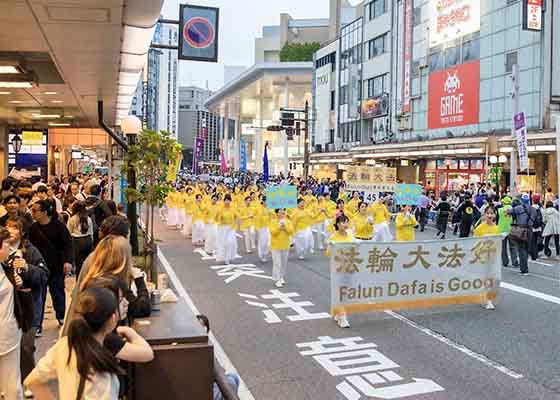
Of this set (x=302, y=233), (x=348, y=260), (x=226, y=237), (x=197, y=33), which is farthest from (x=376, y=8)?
(x=348, y=260)

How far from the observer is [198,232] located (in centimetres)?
1978

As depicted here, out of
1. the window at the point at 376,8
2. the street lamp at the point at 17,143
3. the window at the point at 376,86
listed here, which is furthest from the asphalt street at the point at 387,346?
the window at the point at 376,8

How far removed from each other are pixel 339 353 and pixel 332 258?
69.0 inches

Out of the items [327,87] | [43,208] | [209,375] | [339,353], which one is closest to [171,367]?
[209,375]

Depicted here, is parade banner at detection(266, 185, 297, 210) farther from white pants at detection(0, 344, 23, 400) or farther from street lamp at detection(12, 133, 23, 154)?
white pants at detection(0, 344, 23, 400)

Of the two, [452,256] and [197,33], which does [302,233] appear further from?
[197,33]

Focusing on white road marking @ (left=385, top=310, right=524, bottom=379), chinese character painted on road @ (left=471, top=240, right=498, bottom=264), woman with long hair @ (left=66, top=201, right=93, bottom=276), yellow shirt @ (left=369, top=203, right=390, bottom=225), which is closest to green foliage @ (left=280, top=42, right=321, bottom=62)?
yellow shirt @ (left=369, top=203, right=390, bottom=225)

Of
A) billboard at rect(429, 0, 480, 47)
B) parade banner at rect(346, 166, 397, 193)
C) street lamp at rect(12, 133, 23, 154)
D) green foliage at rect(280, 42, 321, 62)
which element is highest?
green foliage at rect(280, 42, 321, 62)

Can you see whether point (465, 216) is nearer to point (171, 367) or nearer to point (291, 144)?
point (171, 367)

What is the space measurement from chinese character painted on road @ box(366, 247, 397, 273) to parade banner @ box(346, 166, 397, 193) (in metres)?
12.1

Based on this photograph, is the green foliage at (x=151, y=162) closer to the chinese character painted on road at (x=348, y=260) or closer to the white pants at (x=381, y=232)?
the chinese character painted on road at (x=348, y=260)

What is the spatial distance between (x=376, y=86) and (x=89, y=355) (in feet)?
162

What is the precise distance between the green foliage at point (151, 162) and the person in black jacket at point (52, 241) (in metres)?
2.97

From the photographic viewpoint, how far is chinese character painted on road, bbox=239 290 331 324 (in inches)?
372
